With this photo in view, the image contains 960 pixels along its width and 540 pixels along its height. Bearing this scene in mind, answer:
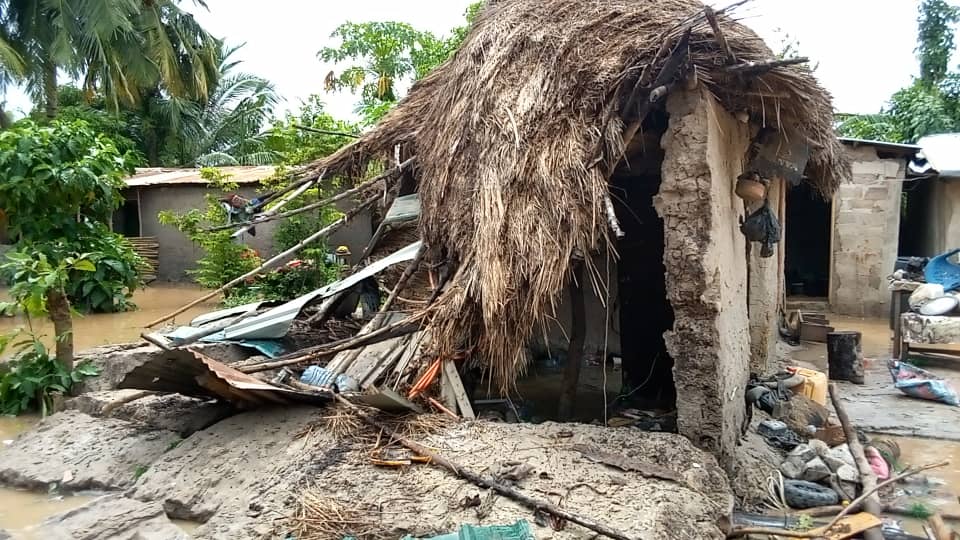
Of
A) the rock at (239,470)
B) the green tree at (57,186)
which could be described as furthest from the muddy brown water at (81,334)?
the green tree at (57,186)

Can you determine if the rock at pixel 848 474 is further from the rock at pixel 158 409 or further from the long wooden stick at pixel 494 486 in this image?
the rock at pixel 158 409

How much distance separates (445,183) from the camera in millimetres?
5664

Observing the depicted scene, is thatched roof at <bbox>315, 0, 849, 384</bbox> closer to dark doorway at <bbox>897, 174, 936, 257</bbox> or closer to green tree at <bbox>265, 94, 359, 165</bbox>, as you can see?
green tree at <bbox>265, 94, 359, 165</bbox>

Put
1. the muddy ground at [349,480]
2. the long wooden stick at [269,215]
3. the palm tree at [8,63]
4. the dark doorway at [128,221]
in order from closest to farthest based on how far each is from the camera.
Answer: the muddy ground at [349,480] → the long wooden stick at [269,215] → the palm tree at [8,63] → the dark doorway at [128,221]

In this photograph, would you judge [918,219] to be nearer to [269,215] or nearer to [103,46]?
[269,215]

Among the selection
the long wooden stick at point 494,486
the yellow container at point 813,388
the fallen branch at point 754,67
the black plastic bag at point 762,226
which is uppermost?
the fallen branch at point 754,67

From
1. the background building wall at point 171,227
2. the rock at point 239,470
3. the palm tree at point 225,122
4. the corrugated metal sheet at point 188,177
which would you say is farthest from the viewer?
the palm tree at point 225,122

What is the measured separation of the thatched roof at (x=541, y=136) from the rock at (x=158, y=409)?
1.90 metres

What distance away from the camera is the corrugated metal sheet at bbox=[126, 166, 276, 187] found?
48.8 feet

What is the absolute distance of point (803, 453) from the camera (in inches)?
202

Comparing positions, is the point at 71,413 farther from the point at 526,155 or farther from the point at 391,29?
the point at 391,29

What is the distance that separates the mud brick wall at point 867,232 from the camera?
11.7m

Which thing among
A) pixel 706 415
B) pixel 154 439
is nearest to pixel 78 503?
pixel 154 439

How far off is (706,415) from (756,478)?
1.74ft
